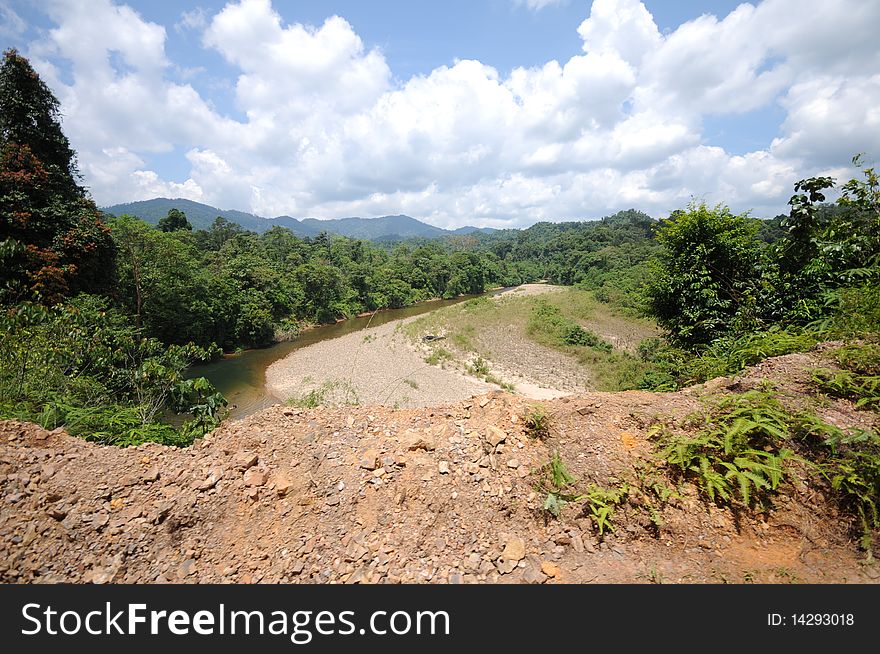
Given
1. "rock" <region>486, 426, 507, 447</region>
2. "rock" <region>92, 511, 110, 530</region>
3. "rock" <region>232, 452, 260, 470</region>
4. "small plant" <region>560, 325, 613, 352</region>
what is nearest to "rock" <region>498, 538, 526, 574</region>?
"rock" <region>486, 426, 507, 447</region>

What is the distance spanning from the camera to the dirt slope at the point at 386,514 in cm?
276

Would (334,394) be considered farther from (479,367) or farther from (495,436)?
(495,436)

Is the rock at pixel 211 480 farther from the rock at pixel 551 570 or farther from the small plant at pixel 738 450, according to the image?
the small plant at pixel 738 450

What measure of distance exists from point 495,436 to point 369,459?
4.56 ft

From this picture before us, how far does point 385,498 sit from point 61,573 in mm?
2586

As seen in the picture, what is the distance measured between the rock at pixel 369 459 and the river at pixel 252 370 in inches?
494

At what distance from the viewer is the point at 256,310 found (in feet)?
98.1

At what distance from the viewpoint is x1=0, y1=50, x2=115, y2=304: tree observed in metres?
11.5

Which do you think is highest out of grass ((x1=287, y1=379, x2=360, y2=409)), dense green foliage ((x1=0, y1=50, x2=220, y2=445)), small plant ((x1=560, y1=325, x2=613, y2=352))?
dense green foliage ((x1=0, y1=50, x2=220, y2=445))

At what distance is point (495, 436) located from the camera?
3908 millimetres

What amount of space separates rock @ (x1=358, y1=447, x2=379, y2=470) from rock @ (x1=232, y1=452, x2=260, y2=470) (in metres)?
1.13

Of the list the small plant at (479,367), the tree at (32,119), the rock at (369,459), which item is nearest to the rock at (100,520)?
the rock at (369,459)

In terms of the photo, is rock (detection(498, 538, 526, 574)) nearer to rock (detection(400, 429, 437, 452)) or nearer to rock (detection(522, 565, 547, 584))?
rock (detection(522, 565, 547, 584))

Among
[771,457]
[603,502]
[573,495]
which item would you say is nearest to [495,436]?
[573,495]
